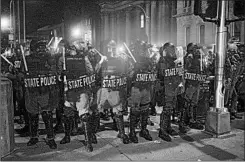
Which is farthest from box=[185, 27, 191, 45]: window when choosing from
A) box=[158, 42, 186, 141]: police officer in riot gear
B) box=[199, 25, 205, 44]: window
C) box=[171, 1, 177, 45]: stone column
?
box=[158, 42, 186, 141]: police officer in riot gear

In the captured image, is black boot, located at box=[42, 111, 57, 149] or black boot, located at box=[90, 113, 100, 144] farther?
black boot, located at box=[90, 113, 100, 144]

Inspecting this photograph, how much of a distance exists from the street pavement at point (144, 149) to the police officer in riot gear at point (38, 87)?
1.21 ft

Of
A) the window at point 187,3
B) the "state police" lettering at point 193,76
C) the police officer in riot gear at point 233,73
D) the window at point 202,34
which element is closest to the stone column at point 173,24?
the window at point 187,3

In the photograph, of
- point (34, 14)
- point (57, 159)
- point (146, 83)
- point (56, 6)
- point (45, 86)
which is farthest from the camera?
point (34, 14)

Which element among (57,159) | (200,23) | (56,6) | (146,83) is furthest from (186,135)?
(200,23)

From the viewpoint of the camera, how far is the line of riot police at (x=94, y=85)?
231 inches

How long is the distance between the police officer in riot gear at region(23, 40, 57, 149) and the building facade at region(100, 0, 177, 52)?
97.7 ft

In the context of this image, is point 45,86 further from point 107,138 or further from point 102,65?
point 107,138

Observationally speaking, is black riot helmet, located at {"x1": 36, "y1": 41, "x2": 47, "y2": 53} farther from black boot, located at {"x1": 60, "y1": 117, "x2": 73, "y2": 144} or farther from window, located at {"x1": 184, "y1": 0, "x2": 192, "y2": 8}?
window, located at {"x1": 184, "y1": 0, "x2": 192, "y2": 8}

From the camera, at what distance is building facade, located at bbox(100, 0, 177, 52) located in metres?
46.5

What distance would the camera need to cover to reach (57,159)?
17.8ft

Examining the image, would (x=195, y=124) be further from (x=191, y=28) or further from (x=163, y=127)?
(x=191, y=28)

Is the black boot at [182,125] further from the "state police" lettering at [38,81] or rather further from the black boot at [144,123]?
the "state police" lettering at [38,81]

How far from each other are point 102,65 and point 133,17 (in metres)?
57.4
